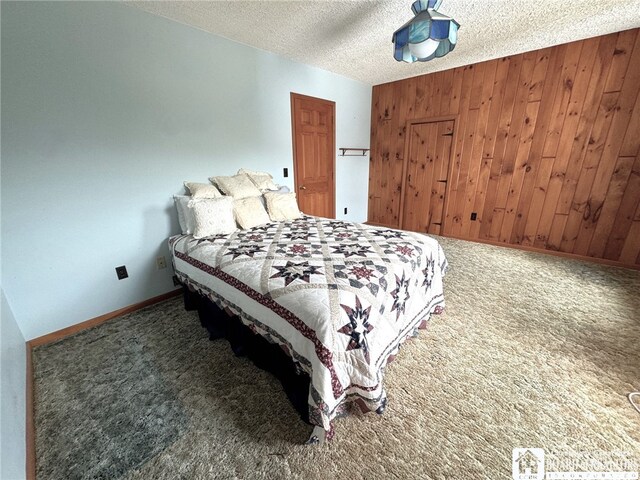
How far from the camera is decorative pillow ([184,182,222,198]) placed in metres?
2.30

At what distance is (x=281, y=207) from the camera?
266cm

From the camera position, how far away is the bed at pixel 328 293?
43.4 inches

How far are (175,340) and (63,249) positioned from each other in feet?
3.49

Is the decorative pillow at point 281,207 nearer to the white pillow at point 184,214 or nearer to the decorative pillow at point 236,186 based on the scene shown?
the decorative pillow at point 236,186

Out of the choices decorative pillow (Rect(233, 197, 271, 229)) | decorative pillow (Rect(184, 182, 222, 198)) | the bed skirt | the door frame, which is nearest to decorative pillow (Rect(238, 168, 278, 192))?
decorative pillow (Rect(233, 197, 271, 229))

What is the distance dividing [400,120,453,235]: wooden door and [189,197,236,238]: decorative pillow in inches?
122

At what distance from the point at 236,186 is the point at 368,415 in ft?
7.20

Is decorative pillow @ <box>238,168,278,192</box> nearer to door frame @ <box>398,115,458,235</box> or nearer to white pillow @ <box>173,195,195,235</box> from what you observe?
white pillow @ <box>173,195,195,235</box>

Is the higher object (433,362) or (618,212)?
(618,212)

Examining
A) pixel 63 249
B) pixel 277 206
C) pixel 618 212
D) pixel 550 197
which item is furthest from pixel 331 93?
pixel 618 212

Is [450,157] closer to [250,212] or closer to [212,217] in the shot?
[250,212]

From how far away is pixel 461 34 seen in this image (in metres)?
2.52

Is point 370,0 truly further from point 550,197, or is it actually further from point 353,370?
point 550,197

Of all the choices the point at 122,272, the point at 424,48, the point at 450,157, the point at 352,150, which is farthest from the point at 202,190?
the point at 450,157
